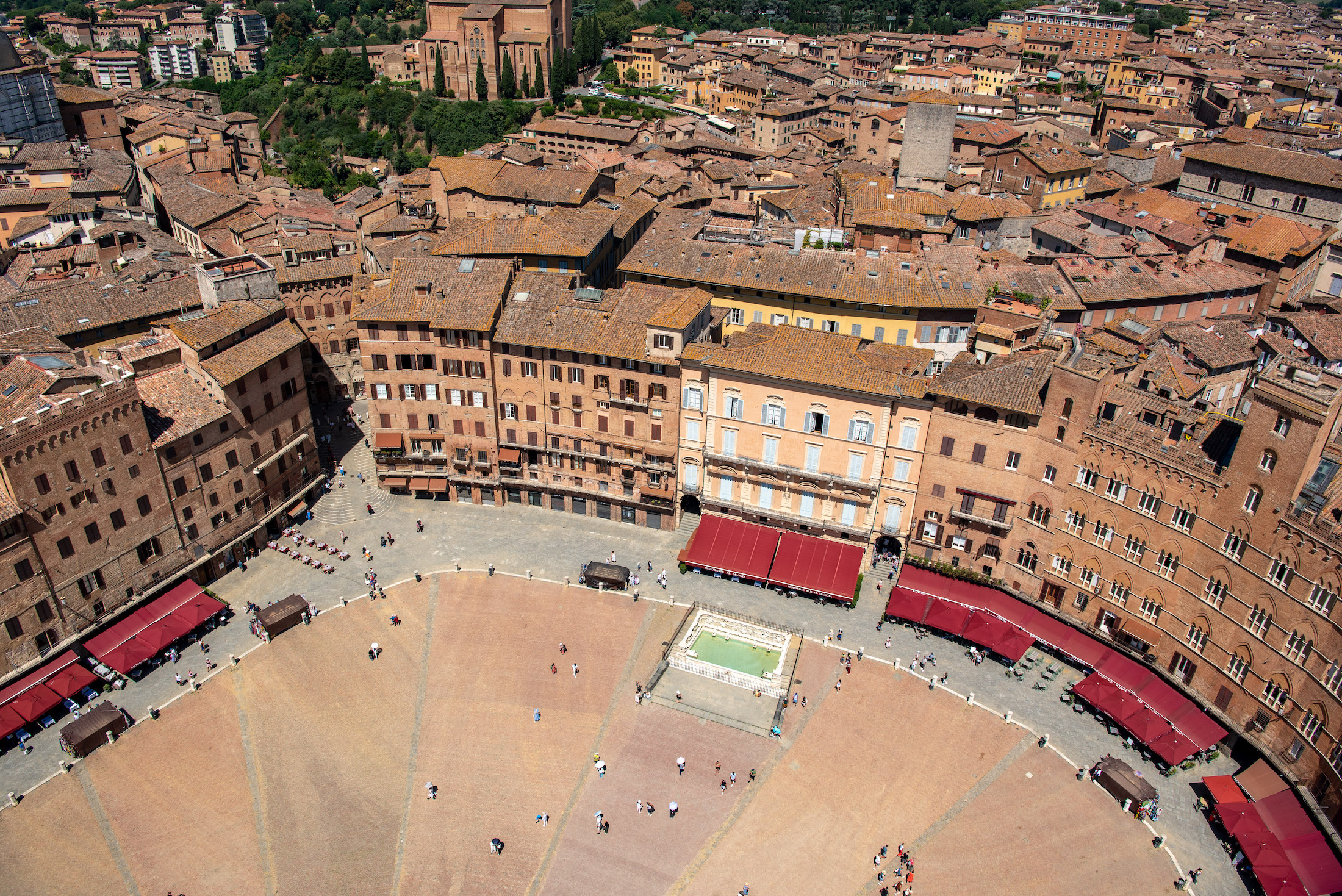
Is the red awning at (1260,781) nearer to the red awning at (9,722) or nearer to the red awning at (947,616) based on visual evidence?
the red awning at (947,616)

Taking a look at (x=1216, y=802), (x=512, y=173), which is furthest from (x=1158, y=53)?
(x=1216, y=802)

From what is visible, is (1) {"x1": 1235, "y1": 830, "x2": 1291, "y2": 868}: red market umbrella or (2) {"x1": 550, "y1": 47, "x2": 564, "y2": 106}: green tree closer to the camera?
(1) {"x1": 1235, "y1": 830, "x2": 1291, "y2": 868}: red market umbrella

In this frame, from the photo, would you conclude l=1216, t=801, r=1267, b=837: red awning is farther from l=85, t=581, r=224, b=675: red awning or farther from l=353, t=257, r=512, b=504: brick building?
l=85, t=581, r=224, b=675: red awning

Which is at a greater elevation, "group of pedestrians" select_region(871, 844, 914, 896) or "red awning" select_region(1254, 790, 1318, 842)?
"red awning" select_region(1254, 790, 1318, 842)

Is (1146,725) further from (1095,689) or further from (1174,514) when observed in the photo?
(1174,514)

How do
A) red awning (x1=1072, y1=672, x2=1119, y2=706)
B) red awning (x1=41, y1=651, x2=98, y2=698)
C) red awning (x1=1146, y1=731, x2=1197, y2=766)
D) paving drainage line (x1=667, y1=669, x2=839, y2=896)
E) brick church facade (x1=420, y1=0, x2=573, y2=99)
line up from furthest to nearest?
brick church facade (x1=420, y1=0, x2=573, y2=99)
red awning (x1=1072, y1=672, x2=1119, y2=706)
red awning (x1=41, y1=651, x2=98, y2=698)
red awning (x1=1146, y1=731, x2=1197, y2=766)
paving drainage line (x1=667, y1=669, x2=839, y2=896)

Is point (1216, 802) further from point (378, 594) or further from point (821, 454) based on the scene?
point (378, 594)

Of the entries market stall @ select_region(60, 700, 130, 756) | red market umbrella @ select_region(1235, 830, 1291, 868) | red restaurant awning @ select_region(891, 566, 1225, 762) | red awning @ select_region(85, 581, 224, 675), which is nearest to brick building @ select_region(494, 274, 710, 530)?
red restaurant awning @ select_region(891, 566, 1225, 762)

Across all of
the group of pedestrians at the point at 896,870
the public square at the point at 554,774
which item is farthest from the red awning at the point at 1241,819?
the group of pedestrians at the point at 896,870
